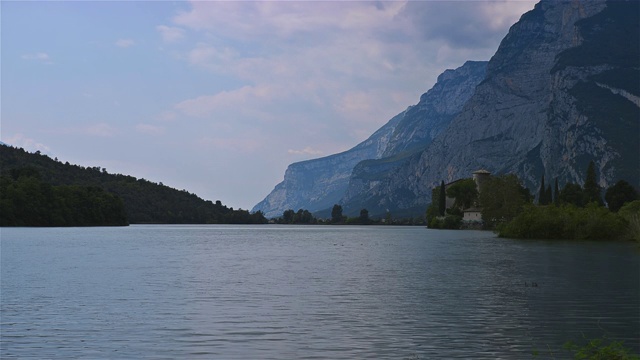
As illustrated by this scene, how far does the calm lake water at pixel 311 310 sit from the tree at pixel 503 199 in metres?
106

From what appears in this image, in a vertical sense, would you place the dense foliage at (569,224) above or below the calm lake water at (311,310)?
above

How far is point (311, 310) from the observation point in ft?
119

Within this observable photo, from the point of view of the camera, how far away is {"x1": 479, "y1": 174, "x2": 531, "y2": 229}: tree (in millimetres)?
170425

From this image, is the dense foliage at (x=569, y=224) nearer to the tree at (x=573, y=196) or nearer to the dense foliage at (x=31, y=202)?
the tree at (x=573, y=196)

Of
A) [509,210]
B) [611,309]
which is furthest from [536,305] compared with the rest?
[509,210]

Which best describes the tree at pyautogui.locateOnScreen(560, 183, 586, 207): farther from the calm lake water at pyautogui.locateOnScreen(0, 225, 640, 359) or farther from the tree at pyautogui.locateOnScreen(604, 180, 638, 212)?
the calm lake water at pyautogui.locateOnScreen(0, 225, 640, 359)

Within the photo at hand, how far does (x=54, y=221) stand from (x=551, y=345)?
184 metres

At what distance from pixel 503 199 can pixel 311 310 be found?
5599 inches

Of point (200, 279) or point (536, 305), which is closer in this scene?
point (536, 305)

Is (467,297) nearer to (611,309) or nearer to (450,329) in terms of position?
(611,309)

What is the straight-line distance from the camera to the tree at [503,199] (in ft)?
559

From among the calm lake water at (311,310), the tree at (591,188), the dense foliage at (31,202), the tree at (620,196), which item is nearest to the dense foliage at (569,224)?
the tree at (620,196)

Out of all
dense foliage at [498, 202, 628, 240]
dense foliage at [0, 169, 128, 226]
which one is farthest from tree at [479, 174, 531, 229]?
dense foliage at [0, 169, 128, 226]

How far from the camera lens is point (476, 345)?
1062 inches
